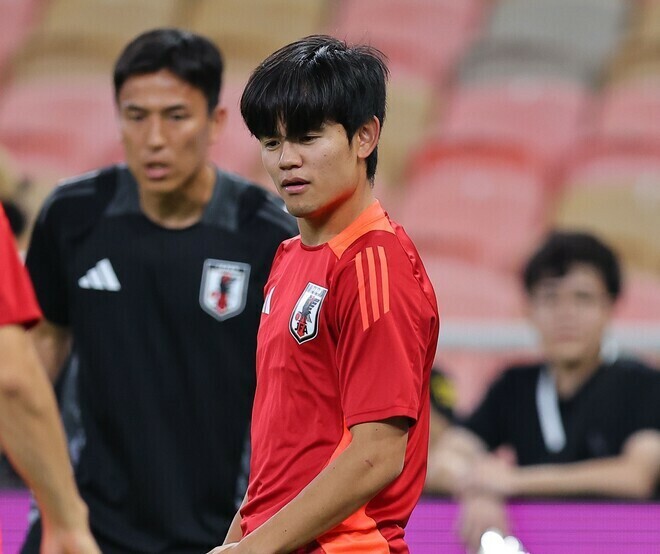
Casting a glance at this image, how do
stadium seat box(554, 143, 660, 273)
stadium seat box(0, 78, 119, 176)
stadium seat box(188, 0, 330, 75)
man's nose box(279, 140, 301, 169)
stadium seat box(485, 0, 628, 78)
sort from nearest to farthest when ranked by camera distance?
man's nose box(279, 140, 301, 169), stadium seat box(554, 143, 660, 273), stadium seat box(0, 78, 119, 176), stadium seat box(188, 0, 330, 75), stadium seat box(485, 0, 628, 78)

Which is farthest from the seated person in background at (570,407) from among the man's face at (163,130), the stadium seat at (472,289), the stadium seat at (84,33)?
the stadium seat at (84,33)

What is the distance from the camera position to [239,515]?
7.00 ft

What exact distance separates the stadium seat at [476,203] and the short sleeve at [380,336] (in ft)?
19.0

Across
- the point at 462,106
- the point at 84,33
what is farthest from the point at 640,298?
the point at 84,33

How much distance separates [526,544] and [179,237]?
3.58 ft

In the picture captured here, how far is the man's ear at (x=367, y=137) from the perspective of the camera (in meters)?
2.03

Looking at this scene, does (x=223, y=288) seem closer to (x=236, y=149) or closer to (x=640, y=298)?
(x=640, y=298)

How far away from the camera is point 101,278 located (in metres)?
3.03

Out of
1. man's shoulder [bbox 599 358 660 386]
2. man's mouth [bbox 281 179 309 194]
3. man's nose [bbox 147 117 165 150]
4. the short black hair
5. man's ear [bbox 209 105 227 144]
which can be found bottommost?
man's shoulder [bbox 599 358 660 386]

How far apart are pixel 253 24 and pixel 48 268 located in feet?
19.8

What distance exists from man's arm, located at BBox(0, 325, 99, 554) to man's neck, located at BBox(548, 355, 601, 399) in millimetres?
2147

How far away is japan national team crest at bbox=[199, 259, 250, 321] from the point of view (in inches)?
117

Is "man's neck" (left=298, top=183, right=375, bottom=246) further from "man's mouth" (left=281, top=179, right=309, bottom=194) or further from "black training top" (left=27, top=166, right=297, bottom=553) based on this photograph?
"black training top" (left=27, top=166, right=297, bottom=553)

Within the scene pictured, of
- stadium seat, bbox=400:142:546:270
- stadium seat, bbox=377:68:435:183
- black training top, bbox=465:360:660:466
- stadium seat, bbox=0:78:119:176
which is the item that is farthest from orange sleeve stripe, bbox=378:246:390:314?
stadium seat, bbox=377:68:435:183
